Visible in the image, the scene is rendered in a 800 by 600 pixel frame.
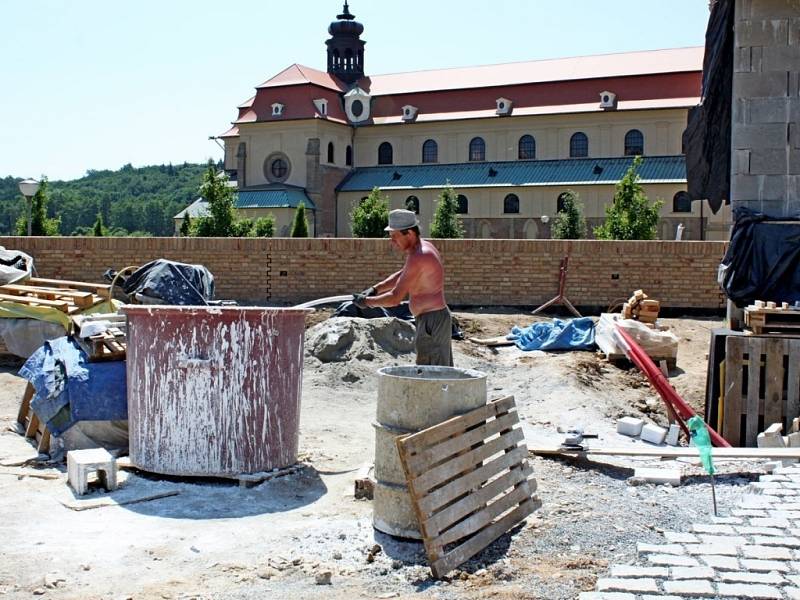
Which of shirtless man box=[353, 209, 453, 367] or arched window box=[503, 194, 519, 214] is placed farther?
arched window box=[503, 194, 519, 214]

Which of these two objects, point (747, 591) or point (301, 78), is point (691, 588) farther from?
point (301, 78)

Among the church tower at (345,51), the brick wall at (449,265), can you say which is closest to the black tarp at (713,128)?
the brick wall at (449,265)

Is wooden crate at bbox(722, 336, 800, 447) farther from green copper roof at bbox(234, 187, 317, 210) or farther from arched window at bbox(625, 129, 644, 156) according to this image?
green copper roof at bbox(234, 187, 317, 210)

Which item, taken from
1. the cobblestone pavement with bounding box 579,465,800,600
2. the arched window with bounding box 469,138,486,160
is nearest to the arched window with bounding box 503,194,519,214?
the arched window with bounding box 469,138,486,160

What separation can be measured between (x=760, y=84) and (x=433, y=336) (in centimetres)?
576

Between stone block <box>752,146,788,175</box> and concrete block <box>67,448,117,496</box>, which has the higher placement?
stone block <box>752,146,788,175</box>

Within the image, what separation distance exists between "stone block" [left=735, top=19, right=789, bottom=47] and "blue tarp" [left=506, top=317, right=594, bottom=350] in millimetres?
5012

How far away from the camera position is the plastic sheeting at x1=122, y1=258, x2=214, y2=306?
12.2 m

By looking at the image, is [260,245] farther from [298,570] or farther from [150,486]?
[298,570]

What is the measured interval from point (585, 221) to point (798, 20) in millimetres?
35663

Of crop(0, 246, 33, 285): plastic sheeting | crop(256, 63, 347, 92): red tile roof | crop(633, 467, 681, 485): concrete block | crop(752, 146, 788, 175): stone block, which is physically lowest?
crop(633, 467, 681, 485): concrete block

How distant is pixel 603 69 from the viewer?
162ft

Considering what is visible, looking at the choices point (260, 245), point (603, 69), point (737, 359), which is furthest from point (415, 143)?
point (737, 359)

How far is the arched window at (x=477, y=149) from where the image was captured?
166 feet
